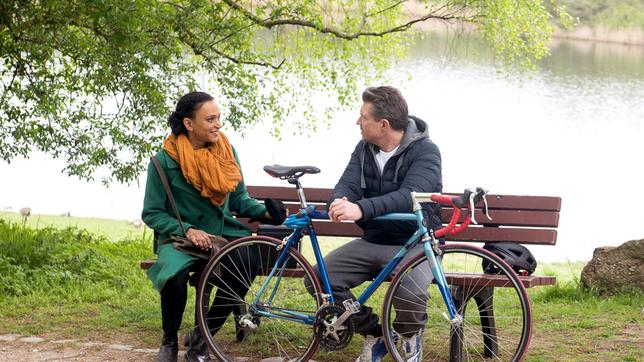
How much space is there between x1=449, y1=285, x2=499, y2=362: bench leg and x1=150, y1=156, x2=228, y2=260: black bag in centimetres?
112

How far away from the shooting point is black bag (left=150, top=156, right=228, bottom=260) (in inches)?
196

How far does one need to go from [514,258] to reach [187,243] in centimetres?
153

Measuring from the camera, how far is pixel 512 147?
20516mm

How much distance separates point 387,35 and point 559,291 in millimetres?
5891

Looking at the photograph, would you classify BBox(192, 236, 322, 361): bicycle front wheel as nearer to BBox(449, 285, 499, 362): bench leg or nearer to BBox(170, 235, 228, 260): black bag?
BBox(170, 235, 228, 260): black bag

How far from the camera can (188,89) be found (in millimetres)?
7922

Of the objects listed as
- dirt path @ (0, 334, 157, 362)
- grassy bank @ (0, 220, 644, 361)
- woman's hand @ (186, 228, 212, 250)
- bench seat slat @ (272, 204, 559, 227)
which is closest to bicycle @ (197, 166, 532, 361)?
woman's hand @ (186, 228, 212, 250)

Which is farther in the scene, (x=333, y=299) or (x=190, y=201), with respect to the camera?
(x=190, y=201)

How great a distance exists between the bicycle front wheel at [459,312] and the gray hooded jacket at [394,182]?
0.90ft

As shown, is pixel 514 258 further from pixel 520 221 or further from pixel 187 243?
pixel 187 243

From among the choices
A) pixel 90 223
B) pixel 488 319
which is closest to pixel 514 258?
pixel 488 319

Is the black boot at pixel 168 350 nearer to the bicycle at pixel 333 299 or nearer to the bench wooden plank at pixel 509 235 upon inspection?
the bicycle at pixel 333 299

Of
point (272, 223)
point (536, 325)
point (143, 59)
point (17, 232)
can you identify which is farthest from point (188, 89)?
point (536, 325)

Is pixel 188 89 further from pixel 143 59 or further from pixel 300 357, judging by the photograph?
pixel 300 357
